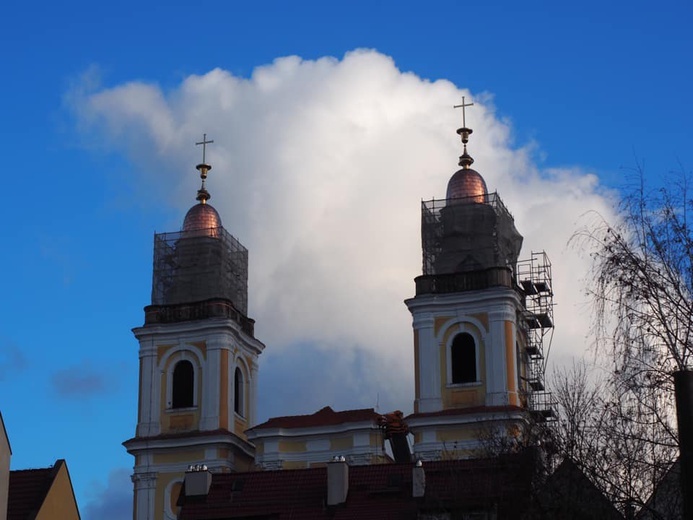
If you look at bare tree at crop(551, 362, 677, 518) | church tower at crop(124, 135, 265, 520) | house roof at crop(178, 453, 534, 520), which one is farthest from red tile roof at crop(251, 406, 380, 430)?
bare tree at crop(551, 362, 677, 518)

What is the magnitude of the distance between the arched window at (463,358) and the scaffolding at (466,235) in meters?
3.29

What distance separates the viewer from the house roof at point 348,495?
40156 mm

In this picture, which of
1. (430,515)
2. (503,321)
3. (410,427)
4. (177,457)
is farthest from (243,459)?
(430,515)

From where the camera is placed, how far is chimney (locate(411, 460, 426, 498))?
4194 centimetres

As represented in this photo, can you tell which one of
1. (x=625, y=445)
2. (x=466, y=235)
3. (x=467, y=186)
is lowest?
(x=625, y=445)

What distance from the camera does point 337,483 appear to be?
43.0 metres

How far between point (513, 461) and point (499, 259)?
30.3 m

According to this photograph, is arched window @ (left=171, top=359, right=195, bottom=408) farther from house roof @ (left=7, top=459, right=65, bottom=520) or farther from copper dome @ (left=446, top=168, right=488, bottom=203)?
house roof @ (left=7, top=459, right=65, bottom=520)

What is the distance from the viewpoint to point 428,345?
2459 inches

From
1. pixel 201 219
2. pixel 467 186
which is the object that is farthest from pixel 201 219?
pixel 467 186

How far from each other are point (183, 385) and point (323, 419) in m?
7.29

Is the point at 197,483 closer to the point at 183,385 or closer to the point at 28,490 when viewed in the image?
the point at 28,490

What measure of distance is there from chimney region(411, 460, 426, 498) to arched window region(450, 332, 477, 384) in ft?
63.7

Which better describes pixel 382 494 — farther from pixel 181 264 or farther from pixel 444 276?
pixel 181 264
